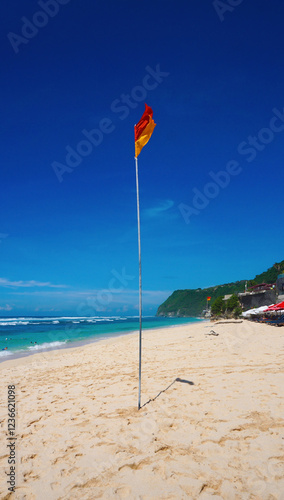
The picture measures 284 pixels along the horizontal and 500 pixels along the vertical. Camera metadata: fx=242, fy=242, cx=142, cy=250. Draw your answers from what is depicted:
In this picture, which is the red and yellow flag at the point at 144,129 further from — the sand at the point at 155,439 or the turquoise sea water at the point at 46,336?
the turquoise sea water at the point at 46,336

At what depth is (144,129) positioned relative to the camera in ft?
19.4

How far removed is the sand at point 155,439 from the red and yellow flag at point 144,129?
5776mm

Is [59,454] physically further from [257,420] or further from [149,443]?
[257,420]

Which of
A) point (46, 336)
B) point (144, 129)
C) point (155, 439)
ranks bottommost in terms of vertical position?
point (46, 336)

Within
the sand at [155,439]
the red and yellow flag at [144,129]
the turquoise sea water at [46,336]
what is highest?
the red and yellow flag at [144,129]

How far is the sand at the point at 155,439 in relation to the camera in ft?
9.74

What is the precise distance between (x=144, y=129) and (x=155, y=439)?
634cm

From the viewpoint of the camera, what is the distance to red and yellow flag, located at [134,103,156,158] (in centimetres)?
590

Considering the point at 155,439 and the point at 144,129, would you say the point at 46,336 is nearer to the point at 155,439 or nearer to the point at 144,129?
the point at 155,439

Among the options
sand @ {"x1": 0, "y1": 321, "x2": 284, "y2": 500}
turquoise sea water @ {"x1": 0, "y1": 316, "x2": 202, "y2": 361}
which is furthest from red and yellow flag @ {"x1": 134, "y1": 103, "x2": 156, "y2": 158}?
turquoise sea water @ {"x1": 0, "y1": 316, "x2": 202, "y2": 361}

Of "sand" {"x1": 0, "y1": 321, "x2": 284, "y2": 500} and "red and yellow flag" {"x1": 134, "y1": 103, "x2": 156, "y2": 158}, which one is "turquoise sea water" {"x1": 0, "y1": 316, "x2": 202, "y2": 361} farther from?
"red and yellow flag" {"x1": 134, "y1": 103, "x2": 156, "y2": 158}

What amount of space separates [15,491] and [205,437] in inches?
108

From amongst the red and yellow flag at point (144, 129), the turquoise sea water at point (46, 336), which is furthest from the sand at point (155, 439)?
the turquoise sea water at point (46, 336)

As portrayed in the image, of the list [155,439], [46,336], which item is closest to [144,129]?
[155,439]
